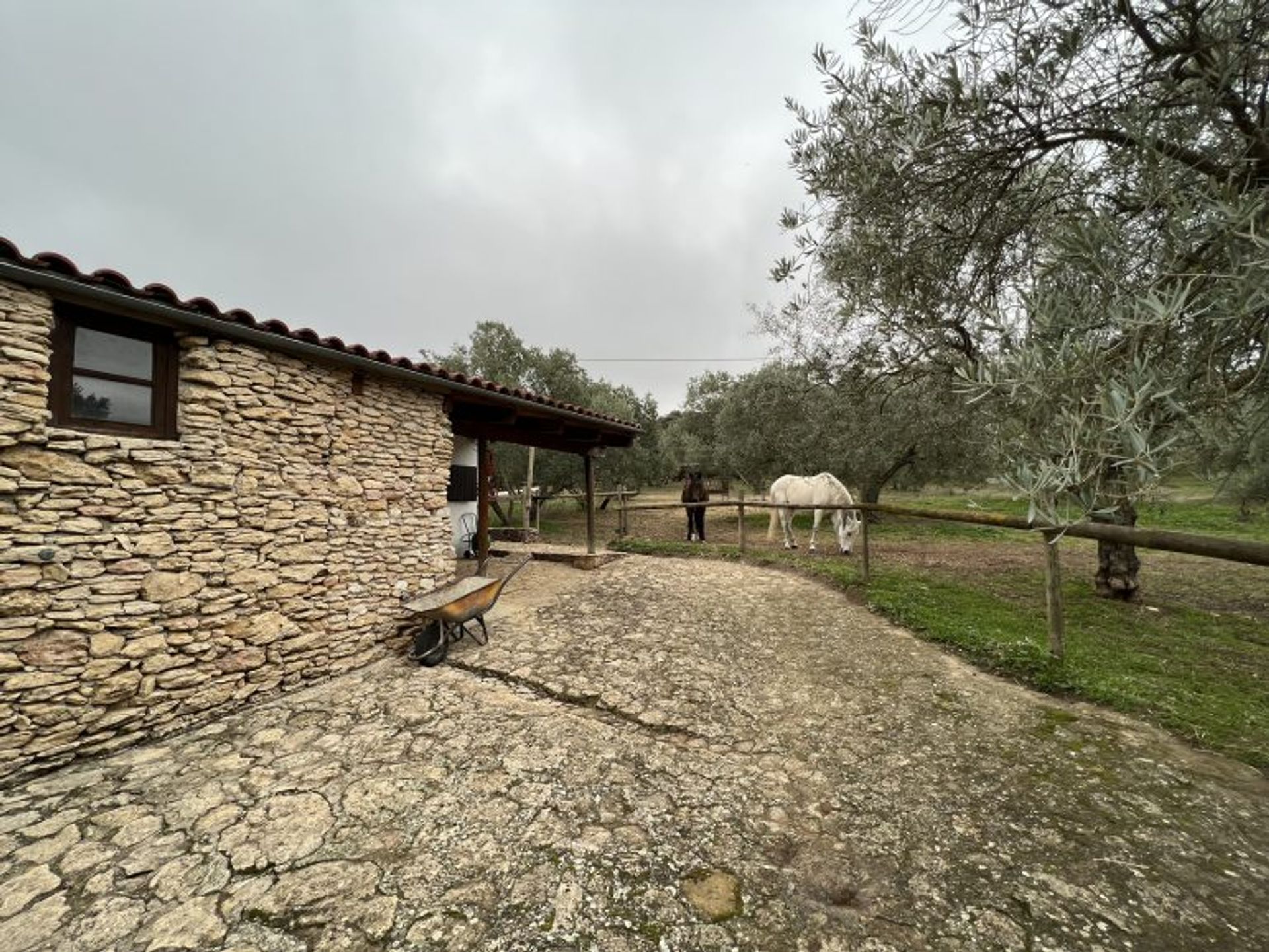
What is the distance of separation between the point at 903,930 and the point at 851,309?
4.24 metres

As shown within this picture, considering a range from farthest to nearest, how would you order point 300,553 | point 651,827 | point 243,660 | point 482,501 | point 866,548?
1. point 482,501
2. point 866,548
3. point 300,553
4. point 243,660
5. point 651,827

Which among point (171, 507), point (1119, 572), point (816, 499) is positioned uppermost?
point (171, 507)

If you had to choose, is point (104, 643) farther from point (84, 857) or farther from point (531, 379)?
point (531, 379)

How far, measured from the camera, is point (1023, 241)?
4121mm

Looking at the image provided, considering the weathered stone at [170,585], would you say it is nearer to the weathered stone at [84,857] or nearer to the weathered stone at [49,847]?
the weathered stone at [49,847]

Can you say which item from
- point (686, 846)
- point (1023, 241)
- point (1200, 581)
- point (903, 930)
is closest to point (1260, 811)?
point (903, 930)

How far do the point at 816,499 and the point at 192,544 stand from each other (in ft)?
39.3

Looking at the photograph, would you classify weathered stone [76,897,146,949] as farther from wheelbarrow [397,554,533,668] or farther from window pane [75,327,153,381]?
window pane [75,327,153,381]

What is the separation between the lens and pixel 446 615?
209 inches

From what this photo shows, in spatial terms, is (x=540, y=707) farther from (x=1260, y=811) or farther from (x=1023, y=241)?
(x=1023, y=241)

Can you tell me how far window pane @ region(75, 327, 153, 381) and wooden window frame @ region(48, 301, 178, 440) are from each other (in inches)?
1.0

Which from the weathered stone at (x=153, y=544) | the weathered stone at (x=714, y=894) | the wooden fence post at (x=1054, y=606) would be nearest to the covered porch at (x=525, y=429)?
the weathered stone at (x=153, y=544)

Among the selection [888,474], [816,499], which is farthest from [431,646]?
[888,474]

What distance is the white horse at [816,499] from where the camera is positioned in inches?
470
